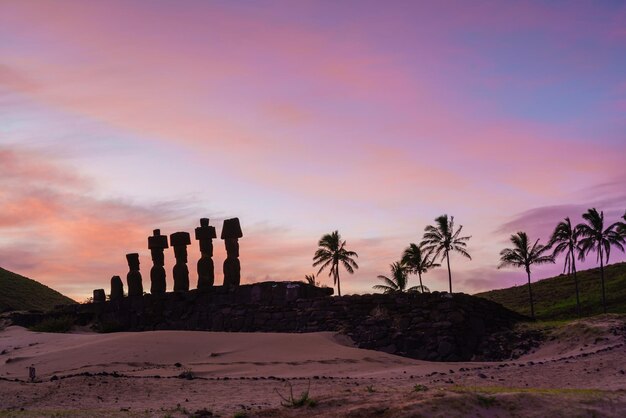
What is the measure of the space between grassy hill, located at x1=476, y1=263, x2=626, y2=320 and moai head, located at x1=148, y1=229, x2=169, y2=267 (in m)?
33.6

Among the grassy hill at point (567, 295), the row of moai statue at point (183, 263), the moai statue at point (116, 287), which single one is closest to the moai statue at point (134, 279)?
the row of moai statue at point (183, 263)

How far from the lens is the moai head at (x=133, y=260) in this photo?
1335 inches

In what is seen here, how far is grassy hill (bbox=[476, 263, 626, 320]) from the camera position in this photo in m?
57.9

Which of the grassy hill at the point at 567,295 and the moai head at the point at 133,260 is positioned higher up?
the moai head at the point at 133,260

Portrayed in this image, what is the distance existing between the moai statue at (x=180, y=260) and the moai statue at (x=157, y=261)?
817 mm

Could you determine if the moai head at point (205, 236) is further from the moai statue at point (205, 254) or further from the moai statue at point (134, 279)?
the moai statue at point (134, 279)

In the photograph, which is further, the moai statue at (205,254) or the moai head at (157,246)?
the moai head at (157,246)

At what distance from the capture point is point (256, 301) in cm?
2730

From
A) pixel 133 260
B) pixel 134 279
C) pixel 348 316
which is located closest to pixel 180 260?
pixel 134 279

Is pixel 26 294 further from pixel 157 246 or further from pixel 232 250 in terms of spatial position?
pixel 232 250

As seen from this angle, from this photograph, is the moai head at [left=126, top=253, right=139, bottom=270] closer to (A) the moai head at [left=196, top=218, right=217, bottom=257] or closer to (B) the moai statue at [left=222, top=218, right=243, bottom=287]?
(A) the moai head at [left=196, top=218, right=217, bottom=257]

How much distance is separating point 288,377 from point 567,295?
176ft

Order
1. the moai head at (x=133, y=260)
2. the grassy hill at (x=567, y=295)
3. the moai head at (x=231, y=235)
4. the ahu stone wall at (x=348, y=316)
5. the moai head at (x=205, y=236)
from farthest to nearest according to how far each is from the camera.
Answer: the grassy hill at (x=567, y=295), the moai head at (x=133, y=260), the moai head at (x=205, y=236), the moai head at (x=231, y=235), the ahu stone wall at (x=348, y=316)

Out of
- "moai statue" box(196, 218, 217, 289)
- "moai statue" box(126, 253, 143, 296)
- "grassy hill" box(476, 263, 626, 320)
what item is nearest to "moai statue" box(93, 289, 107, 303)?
"moai statue" box(126, 253, 143, 296)
